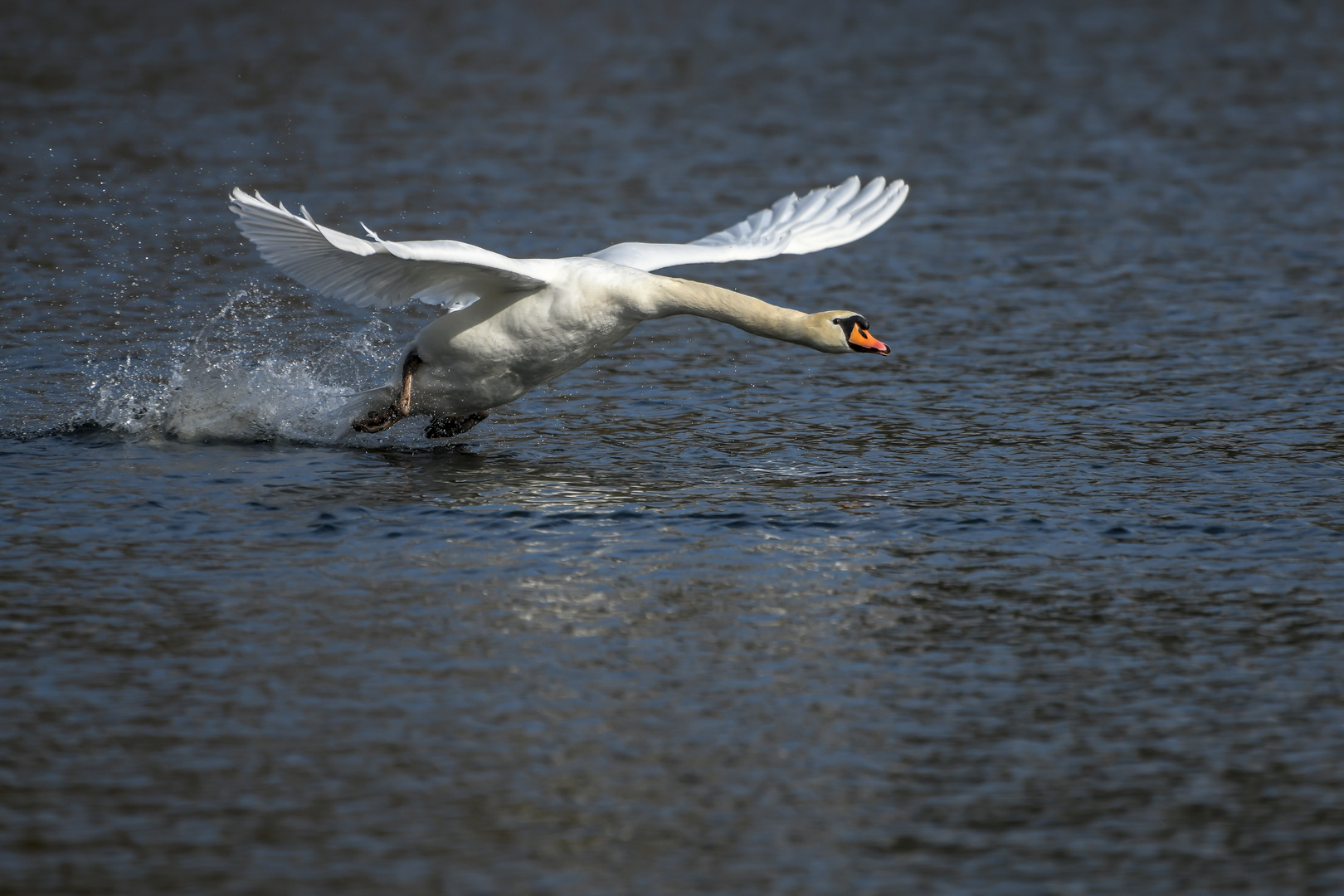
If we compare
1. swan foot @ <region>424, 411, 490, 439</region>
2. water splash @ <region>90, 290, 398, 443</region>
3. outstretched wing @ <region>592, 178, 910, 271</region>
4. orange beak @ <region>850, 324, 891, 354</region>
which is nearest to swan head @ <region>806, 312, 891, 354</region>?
orange beak @ <region>850, 324, 891, 354</region>

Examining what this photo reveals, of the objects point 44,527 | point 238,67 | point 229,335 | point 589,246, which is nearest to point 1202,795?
point 44,527

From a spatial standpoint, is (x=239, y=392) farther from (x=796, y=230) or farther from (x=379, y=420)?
(x=796, y=230)

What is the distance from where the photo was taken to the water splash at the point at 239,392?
12.1m

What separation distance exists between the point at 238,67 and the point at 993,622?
24298mm

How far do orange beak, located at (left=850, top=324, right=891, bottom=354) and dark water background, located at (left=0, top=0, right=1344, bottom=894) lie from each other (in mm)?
811

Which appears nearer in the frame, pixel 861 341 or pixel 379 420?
pixel 861 341

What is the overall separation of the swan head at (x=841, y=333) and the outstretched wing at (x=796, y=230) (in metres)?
1.44

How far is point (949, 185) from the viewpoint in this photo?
844 inches

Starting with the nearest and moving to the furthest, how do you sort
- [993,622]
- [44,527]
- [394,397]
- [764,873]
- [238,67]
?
[764,873]
[993,622]
[44,527]
[394,397]
[238,67]

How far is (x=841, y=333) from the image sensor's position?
35.8ft

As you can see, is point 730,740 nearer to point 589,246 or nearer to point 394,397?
point 394,397

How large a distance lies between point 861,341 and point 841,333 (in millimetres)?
135

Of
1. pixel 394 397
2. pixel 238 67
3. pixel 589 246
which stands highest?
pixel 238 67

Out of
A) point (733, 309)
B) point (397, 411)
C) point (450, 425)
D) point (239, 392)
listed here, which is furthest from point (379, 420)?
point (733, 309)
